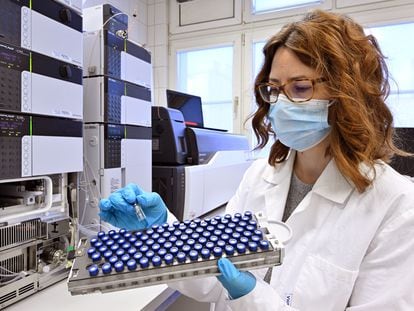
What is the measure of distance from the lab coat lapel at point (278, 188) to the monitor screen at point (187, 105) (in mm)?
1154

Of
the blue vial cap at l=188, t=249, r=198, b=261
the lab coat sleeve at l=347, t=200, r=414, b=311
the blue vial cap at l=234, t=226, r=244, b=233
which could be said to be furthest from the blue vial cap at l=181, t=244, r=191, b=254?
the lab coat sleeve at l=347, t=200, r=414, b=311

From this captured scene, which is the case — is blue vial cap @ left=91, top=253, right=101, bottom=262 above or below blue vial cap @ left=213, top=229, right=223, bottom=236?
below

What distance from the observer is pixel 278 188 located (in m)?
1.00

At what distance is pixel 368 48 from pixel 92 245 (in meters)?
0.86

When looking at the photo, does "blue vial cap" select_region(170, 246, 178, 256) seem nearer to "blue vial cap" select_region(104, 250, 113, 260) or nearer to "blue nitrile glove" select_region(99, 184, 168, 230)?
"blue vial cap" select_region(104, 250, 113, 260)

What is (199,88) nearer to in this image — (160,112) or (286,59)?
(160,112)

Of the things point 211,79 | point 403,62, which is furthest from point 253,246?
point 211,79

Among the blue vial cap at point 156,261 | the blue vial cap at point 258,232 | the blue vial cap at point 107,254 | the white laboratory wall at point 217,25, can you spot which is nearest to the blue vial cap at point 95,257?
the blue vial cap at point 107,254

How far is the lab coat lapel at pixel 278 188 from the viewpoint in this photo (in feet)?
3.12

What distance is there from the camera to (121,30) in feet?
4.53

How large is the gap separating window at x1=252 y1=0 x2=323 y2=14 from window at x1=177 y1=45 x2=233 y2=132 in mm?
481

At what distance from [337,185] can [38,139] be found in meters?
0.88

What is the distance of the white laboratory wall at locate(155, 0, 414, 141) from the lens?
9.57 feet

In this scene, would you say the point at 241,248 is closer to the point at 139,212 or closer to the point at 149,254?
the point at 149,254
